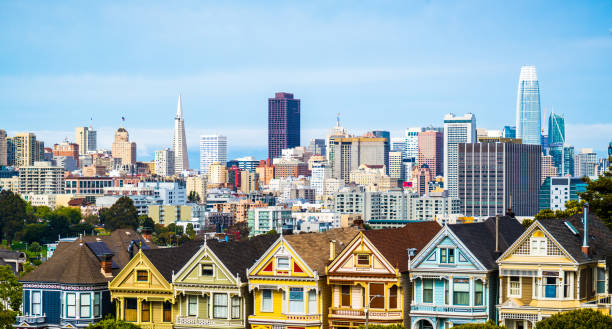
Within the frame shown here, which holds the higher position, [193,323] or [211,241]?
[211,241]

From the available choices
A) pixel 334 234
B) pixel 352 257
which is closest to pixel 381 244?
pixel 352 257

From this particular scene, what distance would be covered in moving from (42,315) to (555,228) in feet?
99.6

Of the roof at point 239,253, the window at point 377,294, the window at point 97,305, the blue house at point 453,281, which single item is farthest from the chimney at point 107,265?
the blue house at point 453,281

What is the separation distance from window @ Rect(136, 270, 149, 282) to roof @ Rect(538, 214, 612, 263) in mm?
22344

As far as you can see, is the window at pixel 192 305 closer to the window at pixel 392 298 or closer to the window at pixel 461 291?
the window at pixel 392 298

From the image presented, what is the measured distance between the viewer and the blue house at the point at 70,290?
227ft

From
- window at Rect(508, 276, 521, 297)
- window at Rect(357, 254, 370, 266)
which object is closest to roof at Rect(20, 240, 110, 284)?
window at Rect(357, 254, 370, 266)

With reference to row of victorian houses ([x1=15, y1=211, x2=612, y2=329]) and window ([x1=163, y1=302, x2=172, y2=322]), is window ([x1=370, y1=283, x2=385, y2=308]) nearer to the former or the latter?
row of victorian houses ([x1=15, y1=211, x2=612, y2=329])

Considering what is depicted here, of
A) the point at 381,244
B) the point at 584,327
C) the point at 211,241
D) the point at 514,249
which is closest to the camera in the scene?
the point at 584,327

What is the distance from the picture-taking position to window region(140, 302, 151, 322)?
68.1 metres

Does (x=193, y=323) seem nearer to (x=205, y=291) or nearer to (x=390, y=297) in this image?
(x=205, y=291)

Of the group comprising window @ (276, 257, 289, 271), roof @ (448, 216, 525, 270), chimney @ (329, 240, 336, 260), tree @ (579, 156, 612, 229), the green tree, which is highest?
tree @ (579, 156, 612, 229)

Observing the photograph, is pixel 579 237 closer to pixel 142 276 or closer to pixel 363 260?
pixel 363 260

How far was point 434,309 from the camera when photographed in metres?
62.0
